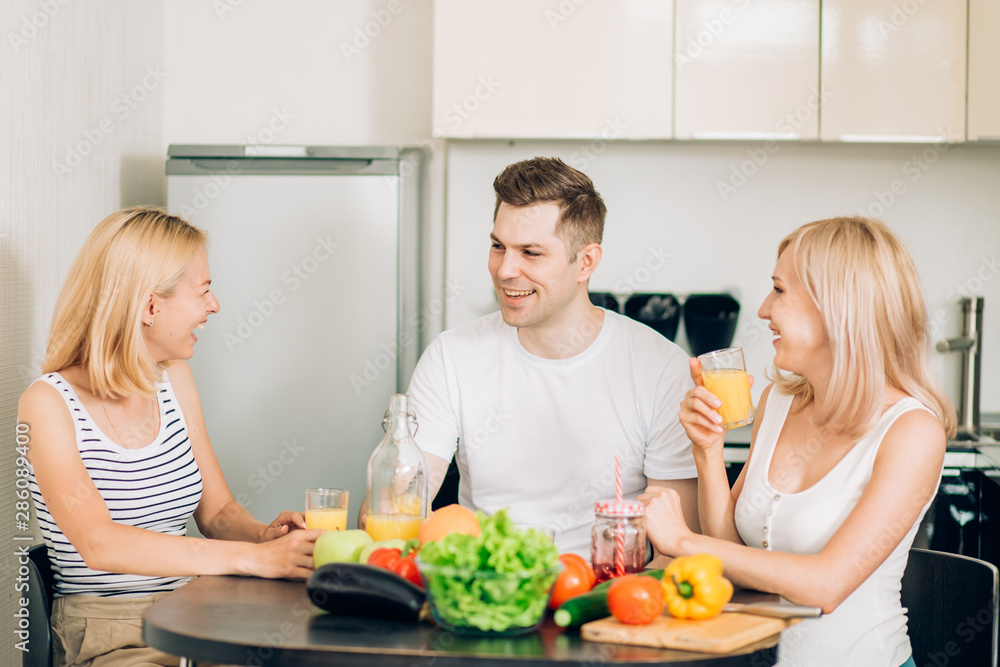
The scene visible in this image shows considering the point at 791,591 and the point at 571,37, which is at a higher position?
the point at 571,37

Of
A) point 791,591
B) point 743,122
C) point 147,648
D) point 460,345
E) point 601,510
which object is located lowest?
point 147,648

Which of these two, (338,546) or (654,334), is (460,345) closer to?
(654,334)

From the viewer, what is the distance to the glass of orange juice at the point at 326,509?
150 centimetres

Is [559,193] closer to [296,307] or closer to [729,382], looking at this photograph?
[729,382]

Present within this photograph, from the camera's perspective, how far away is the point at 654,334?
2031mm

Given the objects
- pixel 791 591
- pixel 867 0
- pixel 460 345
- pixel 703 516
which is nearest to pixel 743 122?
pixel 867 0

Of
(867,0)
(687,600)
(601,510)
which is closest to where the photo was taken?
(687,600)

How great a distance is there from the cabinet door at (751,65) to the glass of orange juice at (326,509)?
6.06ft

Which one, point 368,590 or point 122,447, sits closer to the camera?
point 368,590

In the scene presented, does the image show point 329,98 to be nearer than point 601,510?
No

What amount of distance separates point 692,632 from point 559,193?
3.52 feet

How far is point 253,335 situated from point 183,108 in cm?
97

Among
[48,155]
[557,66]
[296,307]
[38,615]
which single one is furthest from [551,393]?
[48,155]

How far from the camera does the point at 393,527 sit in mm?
1433
